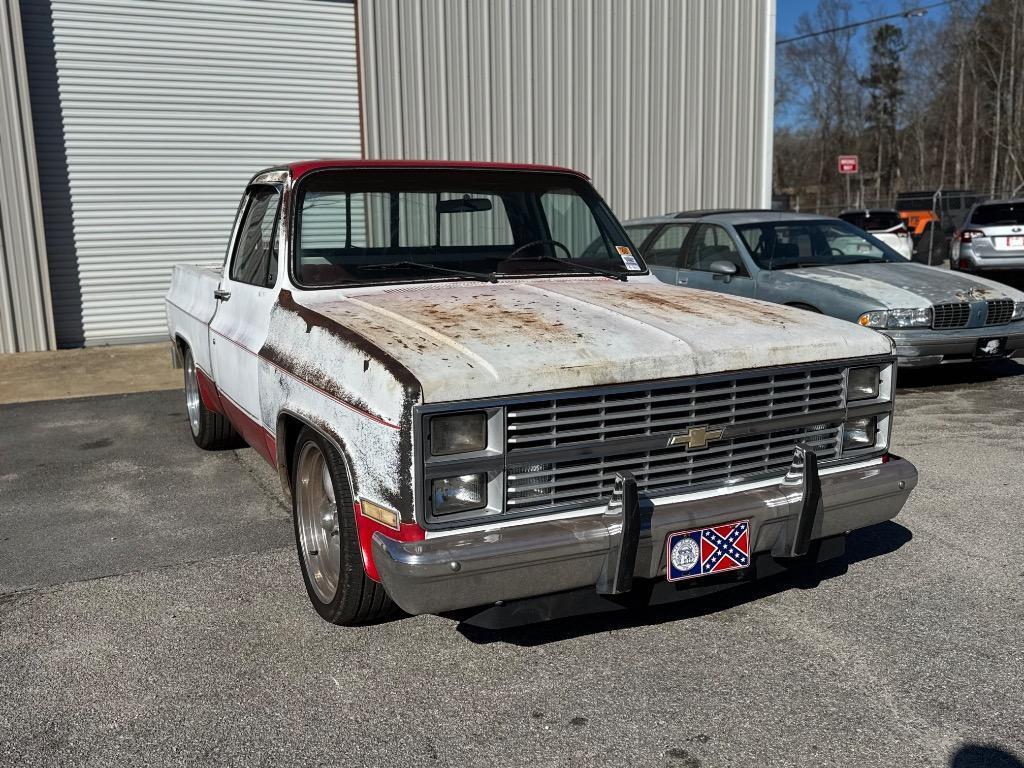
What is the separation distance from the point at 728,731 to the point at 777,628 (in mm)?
789

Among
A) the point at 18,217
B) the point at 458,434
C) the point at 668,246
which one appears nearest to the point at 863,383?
the point at 458,434

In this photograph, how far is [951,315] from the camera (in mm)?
7461

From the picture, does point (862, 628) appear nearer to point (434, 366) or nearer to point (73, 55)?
point (434, 366)

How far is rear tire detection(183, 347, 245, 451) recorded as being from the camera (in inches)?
239

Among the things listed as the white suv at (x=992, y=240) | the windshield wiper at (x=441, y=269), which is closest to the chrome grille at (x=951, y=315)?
the windshield wiper at (x=441, y=269)

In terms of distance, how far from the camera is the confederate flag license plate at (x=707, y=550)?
3.05 meters

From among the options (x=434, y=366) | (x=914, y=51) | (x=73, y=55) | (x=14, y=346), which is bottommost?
(x=14, y=346)

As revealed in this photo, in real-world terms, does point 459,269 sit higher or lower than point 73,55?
lower

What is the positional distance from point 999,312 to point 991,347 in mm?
323

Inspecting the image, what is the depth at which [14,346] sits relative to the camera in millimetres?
10961

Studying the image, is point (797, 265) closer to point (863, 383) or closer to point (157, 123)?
point (863, 383)

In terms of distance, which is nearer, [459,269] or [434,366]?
[434,366]

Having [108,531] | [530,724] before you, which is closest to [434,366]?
[530,724]

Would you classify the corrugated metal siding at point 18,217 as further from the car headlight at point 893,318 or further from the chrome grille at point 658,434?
the chrome grille at point 658,434
